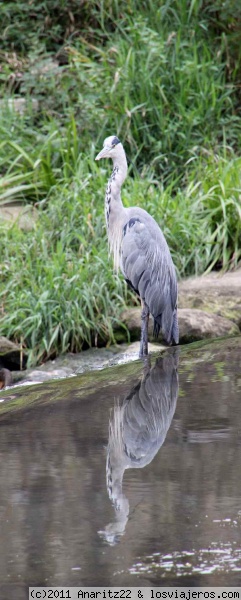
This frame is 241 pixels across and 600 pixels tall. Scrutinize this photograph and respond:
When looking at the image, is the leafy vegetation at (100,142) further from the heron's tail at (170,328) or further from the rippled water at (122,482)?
the rippled water at (122,482)

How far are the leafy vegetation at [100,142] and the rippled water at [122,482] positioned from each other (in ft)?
6.35

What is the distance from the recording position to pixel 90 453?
10.9ft

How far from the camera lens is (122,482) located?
3.02 m

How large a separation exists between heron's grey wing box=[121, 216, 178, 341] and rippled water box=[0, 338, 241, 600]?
44.8 inches

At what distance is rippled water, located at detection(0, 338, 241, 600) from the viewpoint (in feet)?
8.04

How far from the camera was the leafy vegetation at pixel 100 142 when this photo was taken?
6.36 meters

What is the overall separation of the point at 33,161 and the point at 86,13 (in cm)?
253

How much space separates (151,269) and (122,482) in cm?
275

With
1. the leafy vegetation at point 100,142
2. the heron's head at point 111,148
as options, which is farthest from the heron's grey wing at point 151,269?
the leafy vegetation at point 100,142

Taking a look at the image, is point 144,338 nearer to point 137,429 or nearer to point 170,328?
point 170,328

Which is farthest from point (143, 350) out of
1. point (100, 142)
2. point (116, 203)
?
point (100, 142)

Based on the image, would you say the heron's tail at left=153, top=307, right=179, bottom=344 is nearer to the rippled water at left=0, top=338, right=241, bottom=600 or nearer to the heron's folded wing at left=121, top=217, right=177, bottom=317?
the heron's folded wing at left=121, top=217, right=177, bottom=317

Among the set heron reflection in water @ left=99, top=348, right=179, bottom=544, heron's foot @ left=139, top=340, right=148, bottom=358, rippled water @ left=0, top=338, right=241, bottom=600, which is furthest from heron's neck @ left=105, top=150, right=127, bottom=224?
rippled water @ left=0, top=338, right=241, bottom=600

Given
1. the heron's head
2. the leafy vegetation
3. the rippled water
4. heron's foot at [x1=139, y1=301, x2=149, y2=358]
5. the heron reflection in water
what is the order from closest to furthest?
the rippled water → the heron reflection in water → heron's foot at [x1=139, y1=301, x2=149, y2=358] → the heron's head → the leafy vegetation
